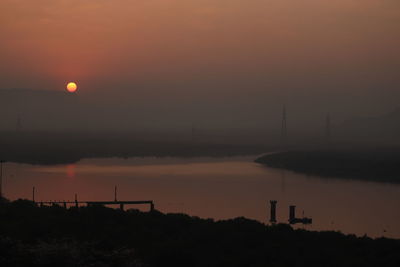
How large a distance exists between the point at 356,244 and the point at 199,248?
482cm

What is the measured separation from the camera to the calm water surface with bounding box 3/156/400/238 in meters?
32.4

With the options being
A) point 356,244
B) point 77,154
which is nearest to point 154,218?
point 356,244

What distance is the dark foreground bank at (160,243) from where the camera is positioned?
13398mm

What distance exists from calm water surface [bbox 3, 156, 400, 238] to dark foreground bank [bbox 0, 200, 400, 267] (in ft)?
36.3

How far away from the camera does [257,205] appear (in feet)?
122

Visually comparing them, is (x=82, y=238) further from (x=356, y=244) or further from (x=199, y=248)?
(x=356, y=244)

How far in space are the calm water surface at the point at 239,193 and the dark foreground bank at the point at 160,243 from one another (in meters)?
11.1

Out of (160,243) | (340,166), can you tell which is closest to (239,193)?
(160,243)

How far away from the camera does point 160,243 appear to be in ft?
52.8

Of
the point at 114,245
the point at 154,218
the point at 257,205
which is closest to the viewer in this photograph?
the point at 114,245

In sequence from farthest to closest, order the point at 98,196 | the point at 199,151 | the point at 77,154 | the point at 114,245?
the point at 199,151 → the point at 77,154 → the point at 98,196 → the point at 114,245

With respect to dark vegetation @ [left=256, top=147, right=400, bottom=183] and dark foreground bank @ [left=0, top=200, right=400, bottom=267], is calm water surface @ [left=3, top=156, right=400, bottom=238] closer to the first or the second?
dark vegetation @ [left=256, top=147, right=400, bottom=183]

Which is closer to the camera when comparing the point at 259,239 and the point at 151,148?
the point at 259,239

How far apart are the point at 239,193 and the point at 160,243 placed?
27.0 meters
